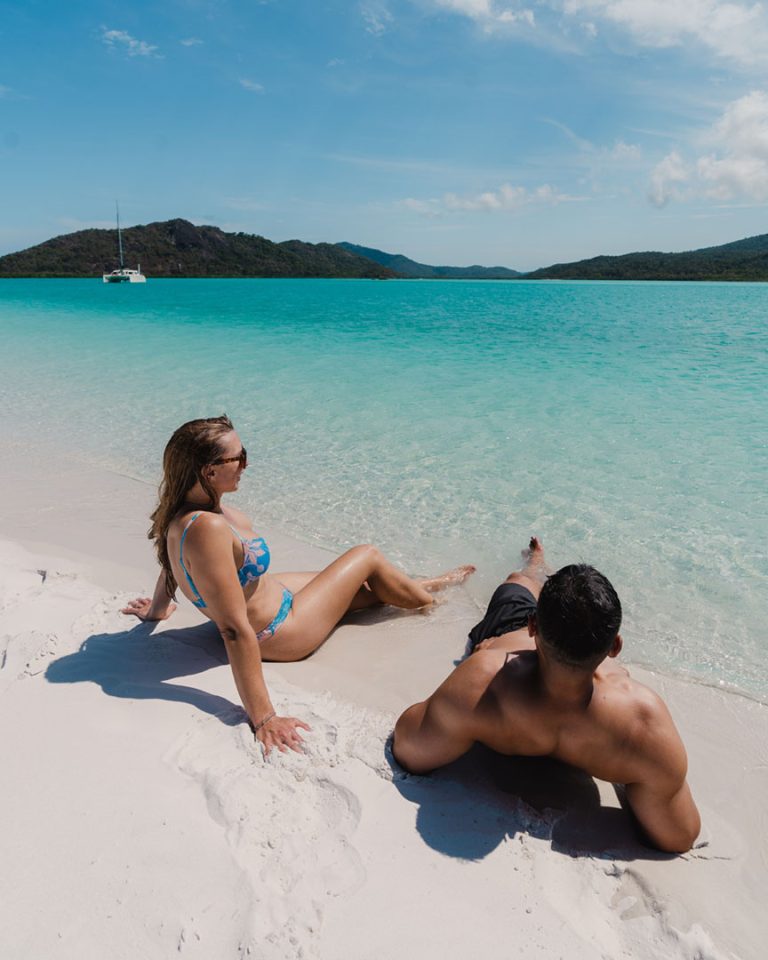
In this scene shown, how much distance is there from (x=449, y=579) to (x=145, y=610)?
78.8 inches

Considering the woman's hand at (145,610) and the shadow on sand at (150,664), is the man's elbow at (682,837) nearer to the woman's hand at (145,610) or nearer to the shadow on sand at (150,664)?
the shadow on sand at (150,664)

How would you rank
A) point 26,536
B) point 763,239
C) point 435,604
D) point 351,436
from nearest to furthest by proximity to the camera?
point 435,604 → point 26,536 → point 351,436 → point 763,239

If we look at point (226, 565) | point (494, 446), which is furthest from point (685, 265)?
point (226, 565)

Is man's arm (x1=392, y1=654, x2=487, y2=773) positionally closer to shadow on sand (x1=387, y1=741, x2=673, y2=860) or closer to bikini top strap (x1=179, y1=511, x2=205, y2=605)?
shadow on sand (x1=387, y1=741, x2=673, y2=860)

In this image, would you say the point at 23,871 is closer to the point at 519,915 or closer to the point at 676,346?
the point at 519,915

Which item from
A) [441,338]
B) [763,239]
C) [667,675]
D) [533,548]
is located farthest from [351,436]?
[763,239]

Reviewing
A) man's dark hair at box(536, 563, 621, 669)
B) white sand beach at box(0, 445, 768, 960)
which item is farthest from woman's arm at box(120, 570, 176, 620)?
man's dark hair at box(536, 563, 621, 669)

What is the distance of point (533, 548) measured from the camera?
4.81 metres

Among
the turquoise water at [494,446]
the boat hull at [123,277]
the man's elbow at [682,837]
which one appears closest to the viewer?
the man's elbow at [682,837]

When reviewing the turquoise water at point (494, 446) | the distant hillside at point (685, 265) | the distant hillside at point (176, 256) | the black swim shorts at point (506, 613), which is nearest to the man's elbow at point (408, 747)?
the black swim shorts at point (506, 613)

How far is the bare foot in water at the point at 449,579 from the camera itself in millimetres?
4289

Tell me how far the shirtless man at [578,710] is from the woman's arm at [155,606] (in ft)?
5.88

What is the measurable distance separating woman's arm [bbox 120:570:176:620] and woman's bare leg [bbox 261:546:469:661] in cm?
67

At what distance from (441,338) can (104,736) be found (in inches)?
820
